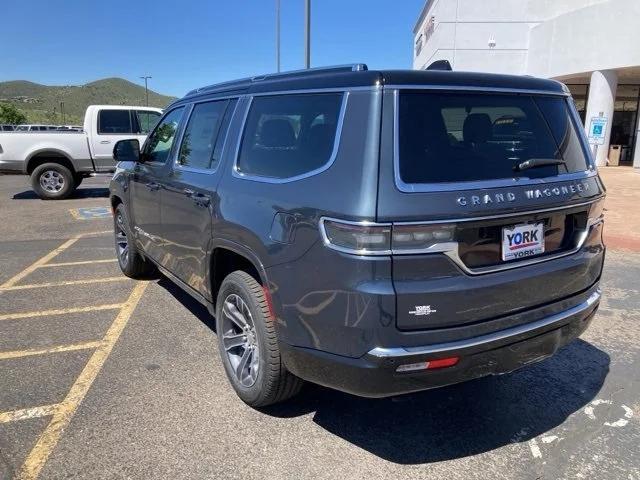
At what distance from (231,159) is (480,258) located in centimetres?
167

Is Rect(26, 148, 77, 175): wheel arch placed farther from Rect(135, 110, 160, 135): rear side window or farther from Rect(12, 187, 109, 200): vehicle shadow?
Rect(135, 110, 160, 135): rear side window

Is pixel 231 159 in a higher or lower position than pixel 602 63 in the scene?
lower

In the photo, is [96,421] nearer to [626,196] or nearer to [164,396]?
[164,396]

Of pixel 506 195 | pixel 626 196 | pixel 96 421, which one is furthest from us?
pixel 626 196

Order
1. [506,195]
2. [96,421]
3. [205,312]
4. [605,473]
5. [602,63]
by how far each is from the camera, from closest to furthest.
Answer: [506,195]
[605,473]
[96,421]
[205,312]
[602,63]

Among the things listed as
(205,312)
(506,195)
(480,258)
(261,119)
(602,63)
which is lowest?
(205,312)

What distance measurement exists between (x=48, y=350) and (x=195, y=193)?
1.77 m

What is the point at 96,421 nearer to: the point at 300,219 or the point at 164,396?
the point at 164,396

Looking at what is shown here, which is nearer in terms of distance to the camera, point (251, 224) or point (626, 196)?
point (251, 224)

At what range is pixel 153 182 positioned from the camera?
14.6 feet

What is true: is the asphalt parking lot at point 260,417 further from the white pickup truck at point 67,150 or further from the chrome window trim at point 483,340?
the white pickup truck at point 67,150

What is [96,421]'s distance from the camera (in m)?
3.07

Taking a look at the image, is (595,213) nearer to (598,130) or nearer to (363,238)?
(363,238)

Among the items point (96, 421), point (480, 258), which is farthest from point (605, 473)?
point (96, 421)
